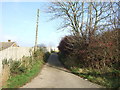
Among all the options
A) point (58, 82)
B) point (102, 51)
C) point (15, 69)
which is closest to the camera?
point (58, 82)

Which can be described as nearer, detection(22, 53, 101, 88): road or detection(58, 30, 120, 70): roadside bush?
detection(22, 53, 101, 88): road

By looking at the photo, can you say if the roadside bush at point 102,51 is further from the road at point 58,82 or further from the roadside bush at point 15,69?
the roadside bush at point 15,69

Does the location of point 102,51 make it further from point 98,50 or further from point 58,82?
point 58,82

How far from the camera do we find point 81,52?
12.2 metres

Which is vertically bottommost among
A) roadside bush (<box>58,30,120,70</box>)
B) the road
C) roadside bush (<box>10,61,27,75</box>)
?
the road

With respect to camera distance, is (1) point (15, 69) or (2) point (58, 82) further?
(1) point (15, 69)

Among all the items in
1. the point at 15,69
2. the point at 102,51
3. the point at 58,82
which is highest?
the point at 102,51

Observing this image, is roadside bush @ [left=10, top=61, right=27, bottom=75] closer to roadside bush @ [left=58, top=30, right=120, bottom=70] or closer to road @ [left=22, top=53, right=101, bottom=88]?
road @ [left=22, top=53, right=101, bottom=88]

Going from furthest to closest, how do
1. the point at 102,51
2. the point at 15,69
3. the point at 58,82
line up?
1. the point at 102,51
2. the point at 15,69
3. the point at 58,82

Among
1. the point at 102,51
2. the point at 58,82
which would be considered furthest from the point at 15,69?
the point at 102,51

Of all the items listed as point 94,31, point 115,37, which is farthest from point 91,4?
point 115,37

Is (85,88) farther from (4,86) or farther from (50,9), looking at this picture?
(50,9)

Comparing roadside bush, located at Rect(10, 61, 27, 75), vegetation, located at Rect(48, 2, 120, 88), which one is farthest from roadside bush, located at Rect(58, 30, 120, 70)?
roadside bush, located at Rect(10, 61, 27, 75)

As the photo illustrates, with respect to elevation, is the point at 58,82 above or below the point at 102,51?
below
